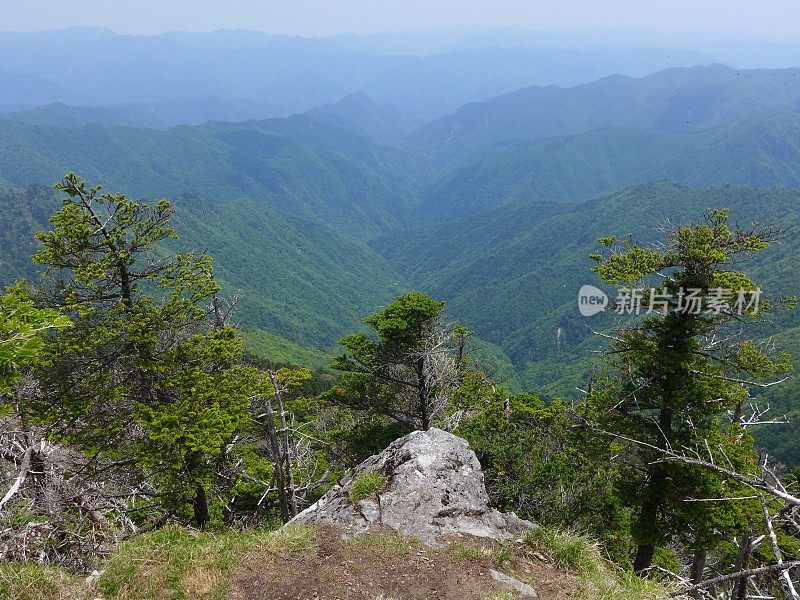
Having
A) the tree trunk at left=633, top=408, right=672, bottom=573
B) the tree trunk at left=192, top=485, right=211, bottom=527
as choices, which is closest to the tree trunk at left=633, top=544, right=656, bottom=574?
the tree trunk at left=633, top=408, right=672, bottom=573

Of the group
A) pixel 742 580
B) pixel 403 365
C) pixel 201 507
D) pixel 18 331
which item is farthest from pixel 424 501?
pixel 403 365

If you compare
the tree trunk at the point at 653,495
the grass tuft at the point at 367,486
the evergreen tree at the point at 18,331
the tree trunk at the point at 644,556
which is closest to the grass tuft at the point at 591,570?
the grass tuft at the point at 367,486

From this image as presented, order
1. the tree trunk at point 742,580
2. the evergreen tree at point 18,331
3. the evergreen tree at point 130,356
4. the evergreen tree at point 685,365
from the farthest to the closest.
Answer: the evergreen tree at point 685,365
the evergreen tree at point 130,356
the tree trunk at point 742,580
the evergreen tree at point 18,331

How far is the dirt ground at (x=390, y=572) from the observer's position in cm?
744

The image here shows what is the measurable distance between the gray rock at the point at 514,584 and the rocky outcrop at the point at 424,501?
1.32m

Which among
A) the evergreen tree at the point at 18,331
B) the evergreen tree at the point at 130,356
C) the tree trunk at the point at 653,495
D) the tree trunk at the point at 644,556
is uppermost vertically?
the evergreen tree at the point at 18,331

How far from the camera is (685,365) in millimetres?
13734

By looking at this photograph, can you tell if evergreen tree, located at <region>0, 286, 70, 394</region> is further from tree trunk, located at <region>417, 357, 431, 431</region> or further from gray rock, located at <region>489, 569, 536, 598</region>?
tree trunk, located at <region>417, 357, 431, 431</region>

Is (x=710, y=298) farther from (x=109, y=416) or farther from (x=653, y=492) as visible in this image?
(x=109, y=416)

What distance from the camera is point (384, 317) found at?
62.8ft

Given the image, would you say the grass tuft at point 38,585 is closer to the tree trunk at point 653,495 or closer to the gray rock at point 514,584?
the gray rock at point 514,584

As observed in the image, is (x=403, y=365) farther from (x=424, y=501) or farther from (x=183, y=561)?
(x=183, y=561)

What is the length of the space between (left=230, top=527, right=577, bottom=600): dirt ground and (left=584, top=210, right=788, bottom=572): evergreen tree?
19.4 feet

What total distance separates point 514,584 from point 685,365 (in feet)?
29.3
